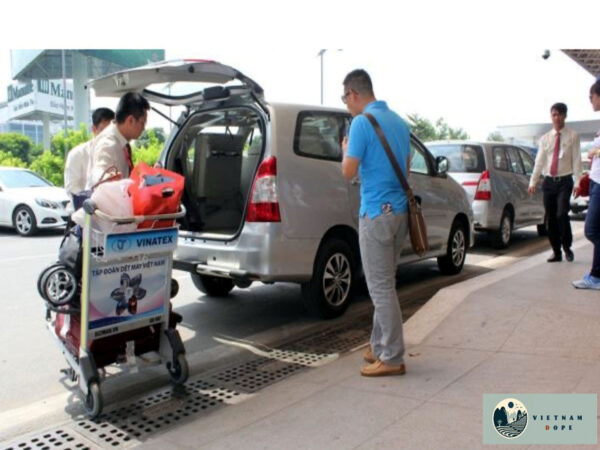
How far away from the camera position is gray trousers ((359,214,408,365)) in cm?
354

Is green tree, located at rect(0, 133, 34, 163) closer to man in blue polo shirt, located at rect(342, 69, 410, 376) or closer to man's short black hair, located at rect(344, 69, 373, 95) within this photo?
man's short black hair, located at rect(344, 69, 373, 95)

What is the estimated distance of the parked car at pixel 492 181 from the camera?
8.90m

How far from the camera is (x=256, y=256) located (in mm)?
4523

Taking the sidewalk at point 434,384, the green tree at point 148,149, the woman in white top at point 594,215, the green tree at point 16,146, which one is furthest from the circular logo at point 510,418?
the green tree at point 16,146

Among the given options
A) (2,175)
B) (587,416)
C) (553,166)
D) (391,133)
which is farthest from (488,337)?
(2,175)

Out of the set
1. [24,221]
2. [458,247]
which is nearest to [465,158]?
[458,247]

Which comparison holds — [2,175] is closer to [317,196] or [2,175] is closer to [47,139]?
[317,196]

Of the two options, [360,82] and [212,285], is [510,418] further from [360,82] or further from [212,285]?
[212,285]

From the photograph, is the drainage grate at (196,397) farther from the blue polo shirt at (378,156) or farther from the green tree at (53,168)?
the green tree at (53,168)

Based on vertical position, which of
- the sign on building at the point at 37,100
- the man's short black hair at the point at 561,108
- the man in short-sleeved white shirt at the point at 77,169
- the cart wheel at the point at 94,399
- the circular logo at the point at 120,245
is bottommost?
the cart wheel at the point at 94,399

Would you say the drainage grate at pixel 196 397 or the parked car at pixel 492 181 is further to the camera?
the parked car at pixel 492 181

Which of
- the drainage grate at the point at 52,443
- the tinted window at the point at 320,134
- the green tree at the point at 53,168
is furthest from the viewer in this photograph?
the green tree at the point at 53,168

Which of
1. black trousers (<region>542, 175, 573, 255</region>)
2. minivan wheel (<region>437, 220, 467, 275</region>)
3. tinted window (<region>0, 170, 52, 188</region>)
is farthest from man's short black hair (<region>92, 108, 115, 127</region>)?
tinted window (<region>0, 170, 52, 188</region>)

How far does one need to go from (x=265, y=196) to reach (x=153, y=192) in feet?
4.40
